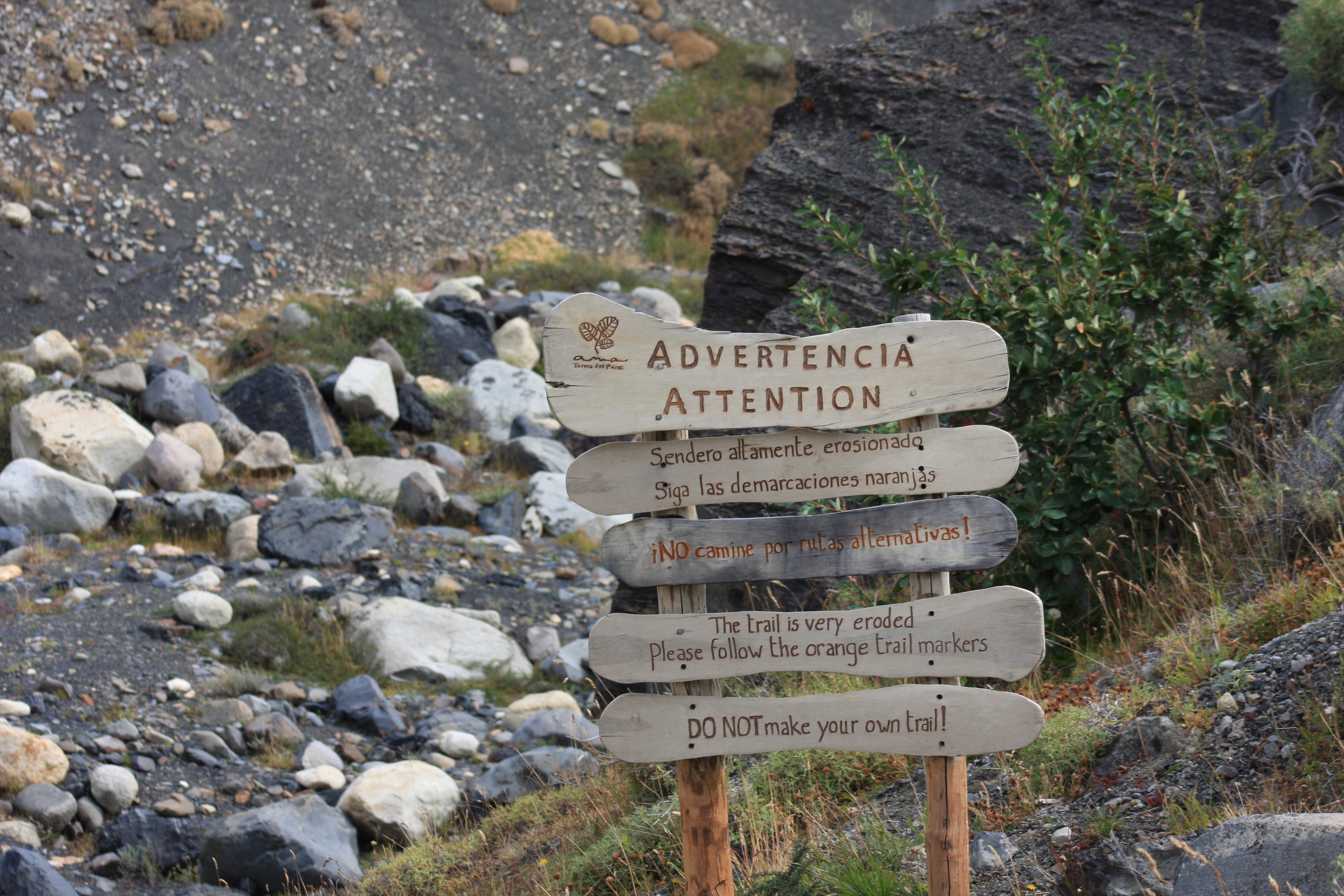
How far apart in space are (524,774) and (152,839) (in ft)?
6.42

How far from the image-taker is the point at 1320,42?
20.9 feet

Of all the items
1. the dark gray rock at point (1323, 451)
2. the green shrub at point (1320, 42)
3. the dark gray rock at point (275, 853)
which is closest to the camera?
the dark gray rock at point (1323, 451)

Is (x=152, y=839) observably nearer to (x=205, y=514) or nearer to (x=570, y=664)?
(x=570, y=664)

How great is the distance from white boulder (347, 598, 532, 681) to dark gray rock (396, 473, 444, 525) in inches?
91.7

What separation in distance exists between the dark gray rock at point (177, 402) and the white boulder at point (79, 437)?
813 millimetres

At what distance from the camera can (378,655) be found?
711 centimetres

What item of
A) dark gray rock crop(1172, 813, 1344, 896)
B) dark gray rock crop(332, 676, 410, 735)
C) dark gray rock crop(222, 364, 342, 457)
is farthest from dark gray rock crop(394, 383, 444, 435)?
dark gray rock crop(1172, 813, 1344, 896)

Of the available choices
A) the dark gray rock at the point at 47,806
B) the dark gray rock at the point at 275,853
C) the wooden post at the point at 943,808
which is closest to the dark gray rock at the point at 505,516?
the dark gray rock at the point at 47,806

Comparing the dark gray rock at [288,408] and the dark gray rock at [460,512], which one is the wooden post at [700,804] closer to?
the dark gray rock at [460,512]

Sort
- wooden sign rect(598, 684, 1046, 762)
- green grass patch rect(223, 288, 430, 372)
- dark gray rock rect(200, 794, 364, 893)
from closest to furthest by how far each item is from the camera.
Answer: wooden sign rect(598, 684, 1046, 762), dark gray rock rect(200, 794, 364, 893), green grass patch rect(223, 288, 430, 372)

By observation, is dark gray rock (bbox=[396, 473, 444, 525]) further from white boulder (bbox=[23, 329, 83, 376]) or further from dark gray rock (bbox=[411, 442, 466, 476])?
white boulder (bbox=[23, 329, 83, 376])

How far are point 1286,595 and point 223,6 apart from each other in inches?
930

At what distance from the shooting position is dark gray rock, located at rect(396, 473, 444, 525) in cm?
988

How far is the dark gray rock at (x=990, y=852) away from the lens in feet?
10.2
